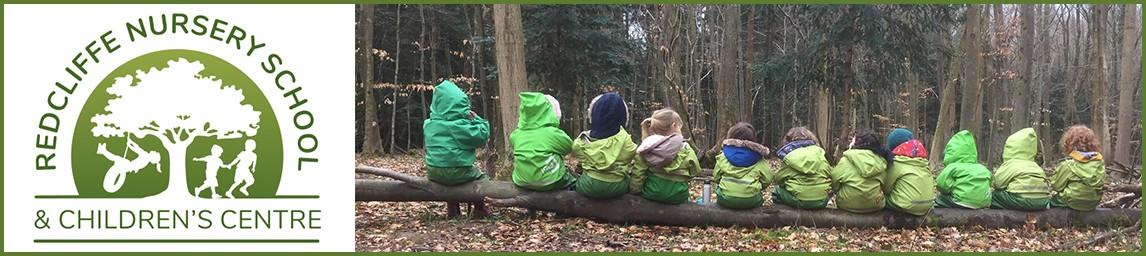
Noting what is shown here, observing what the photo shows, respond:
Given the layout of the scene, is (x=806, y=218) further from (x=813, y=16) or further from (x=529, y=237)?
(x=813, y=16)

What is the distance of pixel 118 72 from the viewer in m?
4.97

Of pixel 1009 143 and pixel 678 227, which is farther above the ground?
pixel 1009 143

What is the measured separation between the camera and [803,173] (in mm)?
7250

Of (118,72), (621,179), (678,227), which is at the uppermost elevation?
(118,72)

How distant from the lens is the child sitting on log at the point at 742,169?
23.4 feet

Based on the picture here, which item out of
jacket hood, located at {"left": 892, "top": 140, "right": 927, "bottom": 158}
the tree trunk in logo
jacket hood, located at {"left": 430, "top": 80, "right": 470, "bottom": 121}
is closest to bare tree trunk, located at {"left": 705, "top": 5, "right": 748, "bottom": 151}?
jacket hood, located at {"left": 892, "top": 140, "right": 927, "bottom": 158}

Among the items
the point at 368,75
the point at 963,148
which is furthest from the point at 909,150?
the point at 368,75

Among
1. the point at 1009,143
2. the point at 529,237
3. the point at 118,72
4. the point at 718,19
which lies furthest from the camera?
the point at 718,19

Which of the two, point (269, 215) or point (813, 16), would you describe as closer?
point (269, 215)

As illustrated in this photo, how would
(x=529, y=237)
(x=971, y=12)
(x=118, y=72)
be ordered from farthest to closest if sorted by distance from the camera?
1. (x=971, y=12)
2. (x=529, y=237)
3. (x=118, y=72)

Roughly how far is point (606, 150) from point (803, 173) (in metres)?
1.88

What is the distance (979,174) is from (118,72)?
737cm

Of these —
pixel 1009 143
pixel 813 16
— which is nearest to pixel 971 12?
pixel 813 16

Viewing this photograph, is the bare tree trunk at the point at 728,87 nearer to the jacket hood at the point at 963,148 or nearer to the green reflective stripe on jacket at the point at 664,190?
the jacket hood at the point at 963,148
